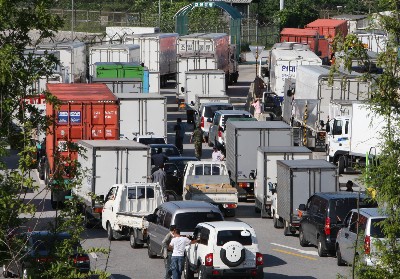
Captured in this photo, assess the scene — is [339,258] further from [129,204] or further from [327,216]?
[129,204]

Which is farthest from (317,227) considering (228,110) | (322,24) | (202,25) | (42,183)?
(202,25)

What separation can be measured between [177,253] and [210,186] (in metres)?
10.2

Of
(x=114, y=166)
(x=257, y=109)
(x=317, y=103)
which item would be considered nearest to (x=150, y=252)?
(x=114, y=166)

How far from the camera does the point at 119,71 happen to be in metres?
57.6

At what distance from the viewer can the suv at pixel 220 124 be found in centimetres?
4834

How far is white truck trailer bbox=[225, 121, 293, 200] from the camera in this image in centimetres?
3800

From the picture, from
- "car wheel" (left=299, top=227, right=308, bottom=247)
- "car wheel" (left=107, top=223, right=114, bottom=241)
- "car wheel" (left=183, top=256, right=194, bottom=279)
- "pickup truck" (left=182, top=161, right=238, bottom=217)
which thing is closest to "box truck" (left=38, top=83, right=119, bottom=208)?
"pickup truck" (left=182, top=161, right=238, bottom=217)

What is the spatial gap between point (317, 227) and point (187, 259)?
4.59 meters

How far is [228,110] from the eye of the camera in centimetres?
5078

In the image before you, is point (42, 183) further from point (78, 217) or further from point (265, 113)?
point (78, 217)

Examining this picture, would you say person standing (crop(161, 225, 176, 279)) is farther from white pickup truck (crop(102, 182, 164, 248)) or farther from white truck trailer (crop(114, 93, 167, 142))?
white truck trailer (crop(114, 93, 167, 142))

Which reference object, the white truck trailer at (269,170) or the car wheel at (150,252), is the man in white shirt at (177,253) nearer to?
the car wheel at (150,252)

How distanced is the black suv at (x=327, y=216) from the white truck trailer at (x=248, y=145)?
320 inches

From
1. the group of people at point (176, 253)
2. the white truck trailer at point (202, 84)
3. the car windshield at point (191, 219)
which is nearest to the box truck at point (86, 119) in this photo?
the car windshield at point (191, 219)
